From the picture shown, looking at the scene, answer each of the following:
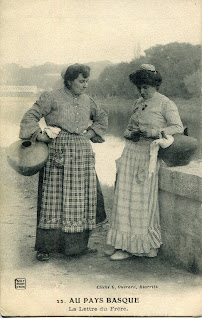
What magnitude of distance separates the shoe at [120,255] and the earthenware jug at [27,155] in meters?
A: 1.19

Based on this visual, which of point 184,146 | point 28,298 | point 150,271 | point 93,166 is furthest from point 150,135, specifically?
point 28,298

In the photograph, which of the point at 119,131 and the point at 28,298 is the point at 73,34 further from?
the point at 28,298

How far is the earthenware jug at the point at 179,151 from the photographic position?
4.74 metres

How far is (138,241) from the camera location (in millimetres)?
4887

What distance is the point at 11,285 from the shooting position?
4.88 metres

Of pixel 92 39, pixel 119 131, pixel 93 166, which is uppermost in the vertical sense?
pixel 92 39

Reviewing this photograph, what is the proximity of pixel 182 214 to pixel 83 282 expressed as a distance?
1.20 m

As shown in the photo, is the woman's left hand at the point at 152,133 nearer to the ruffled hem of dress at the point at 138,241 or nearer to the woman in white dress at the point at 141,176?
the woman in white dress at the point at 141,176

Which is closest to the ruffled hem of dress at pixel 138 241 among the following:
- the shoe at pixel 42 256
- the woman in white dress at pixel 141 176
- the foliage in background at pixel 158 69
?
the woman in white dress at pixel 141 176

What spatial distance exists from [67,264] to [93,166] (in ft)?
3.40

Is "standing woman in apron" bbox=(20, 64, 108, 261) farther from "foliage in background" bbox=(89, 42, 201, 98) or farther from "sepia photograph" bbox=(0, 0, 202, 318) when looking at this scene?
"foliage in background" bbox=(89, 42, 201, 98)

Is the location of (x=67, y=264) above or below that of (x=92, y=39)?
below

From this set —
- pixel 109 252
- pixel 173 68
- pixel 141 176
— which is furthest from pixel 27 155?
pixel 173 68

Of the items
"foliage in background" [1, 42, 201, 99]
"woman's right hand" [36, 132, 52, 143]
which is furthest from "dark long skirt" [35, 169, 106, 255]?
"foliage in background" [1, 42, 201, 99]
